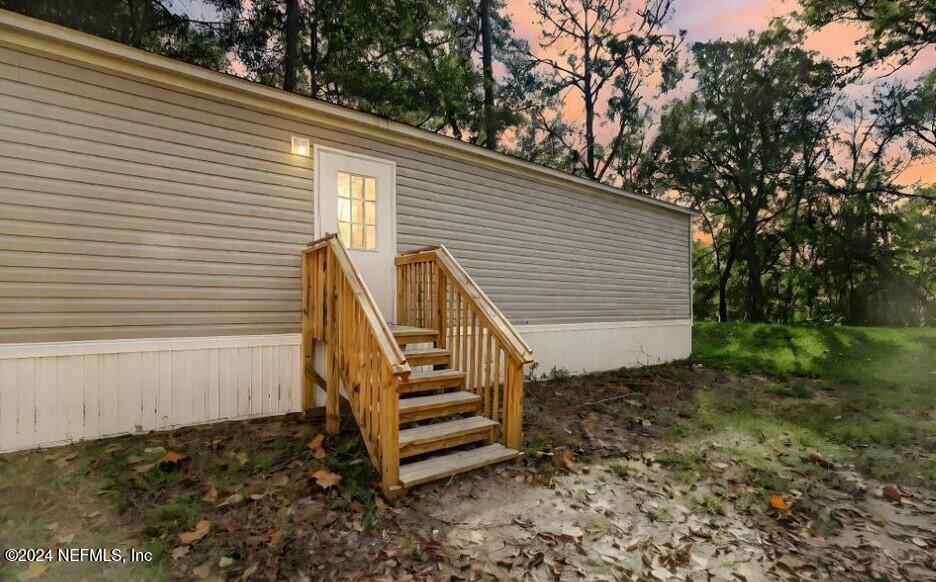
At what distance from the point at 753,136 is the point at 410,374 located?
19.1 meters

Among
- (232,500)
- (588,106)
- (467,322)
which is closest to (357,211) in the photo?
(467,322)

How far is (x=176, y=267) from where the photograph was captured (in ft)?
14.3

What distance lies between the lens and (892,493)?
3410 mm

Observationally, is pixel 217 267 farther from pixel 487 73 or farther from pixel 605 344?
pixel 487 73

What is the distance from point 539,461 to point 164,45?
1362cm

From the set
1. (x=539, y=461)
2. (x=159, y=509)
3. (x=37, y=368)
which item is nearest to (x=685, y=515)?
(x=539, y=461)

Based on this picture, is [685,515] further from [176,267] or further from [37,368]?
[37,368]

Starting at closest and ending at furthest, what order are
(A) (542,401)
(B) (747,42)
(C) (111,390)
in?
(C) (111,390), (A) (542,401), (B) (747,42)

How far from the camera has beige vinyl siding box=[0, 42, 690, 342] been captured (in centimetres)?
373

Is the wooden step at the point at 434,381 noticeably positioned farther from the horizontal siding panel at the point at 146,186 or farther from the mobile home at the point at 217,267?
the horizontal siding panel at the point at 146,186

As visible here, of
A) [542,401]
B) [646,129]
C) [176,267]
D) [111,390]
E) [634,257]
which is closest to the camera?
[111,390]

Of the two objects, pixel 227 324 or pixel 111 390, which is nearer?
pixel 111 390

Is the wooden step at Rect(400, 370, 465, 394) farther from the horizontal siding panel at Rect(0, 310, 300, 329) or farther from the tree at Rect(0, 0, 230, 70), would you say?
the tree at Rect(0, 0, 230, 70)

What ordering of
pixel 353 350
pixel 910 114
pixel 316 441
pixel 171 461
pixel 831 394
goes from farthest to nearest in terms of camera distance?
pixel 910 114 → pixel 831 394 → pixel 316 441 → pixel 353 350 → pixel 171 461
